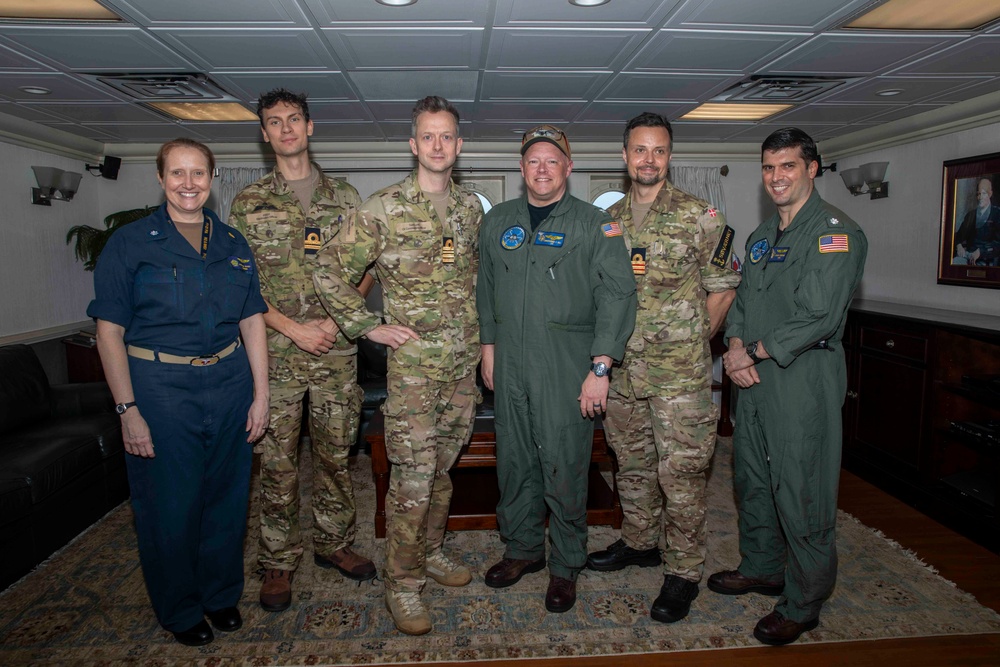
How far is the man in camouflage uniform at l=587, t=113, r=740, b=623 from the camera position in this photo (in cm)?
257

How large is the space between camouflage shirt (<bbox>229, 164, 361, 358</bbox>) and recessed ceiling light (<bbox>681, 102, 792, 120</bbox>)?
3.31m

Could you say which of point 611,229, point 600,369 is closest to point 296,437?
point 600,369

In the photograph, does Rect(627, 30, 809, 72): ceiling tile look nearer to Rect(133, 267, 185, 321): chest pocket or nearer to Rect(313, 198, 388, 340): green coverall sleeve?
Rect(313, 198, 388, 340): green coverall sleeve

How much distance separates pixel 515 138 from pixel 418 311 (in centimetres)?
403

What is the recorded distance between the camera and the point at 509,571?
283 cm

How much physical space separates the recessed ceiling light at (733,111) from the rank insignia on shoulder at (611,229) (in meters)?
2.75

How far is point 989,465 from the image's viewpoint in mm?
3957

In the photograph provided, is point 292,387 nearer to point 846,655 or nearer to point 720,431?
point 846,655

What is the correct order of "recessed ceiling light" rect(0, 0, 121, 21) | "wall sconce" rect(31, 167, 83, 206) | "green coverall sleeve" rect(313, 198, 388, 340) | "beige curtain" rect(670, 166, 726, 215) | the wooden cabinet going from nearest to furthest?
"green coverall sleeve" rect(313, 198, 388, 340), "recessed ceiling light" rect(0, 0, 121, 21), the wooden cabinet, "wall sconce" rect(31, 167, 83, 206), "beige curtain" rect(670, 166, 726, 215)

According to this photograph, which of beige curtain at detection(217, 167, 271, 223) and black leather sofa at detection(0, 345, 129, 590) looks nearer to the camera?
black leather sofa at detection(0, 345, 129, 590)

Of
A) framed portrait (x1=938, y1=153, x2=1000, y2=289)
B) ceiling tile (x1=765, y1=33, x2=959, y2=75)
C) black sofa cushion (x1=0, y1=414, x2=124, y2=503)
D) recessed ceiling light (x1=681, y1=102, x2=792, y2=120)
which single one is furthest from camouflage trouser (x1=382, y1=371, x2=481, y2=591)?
framed portrait (x1=938, y1=153, x2=1000, y2=289)

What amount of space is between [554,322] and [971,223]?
3.81 m

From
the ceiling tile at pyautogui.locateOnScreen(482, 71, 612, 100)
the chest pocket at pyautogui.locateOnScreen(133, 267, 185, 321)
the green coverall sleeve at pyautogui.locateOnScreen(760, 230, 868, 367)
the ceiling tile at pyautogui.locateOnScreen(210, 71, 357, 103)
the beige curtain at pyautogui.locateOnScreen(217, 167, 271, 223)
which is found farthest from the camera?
the beige curtain at pyautogui.locateOnScreen(217, 167, 271, 223)

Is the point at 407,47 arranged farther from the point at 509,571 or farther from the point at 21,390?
the point at 21,390
